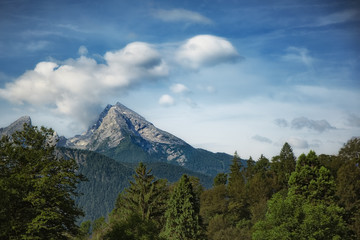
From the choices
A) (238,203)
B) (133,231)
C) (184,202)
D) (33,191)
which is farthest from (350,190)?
(33,191)

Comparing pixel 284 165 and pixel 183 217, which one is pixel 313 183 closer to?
pixel 183 217

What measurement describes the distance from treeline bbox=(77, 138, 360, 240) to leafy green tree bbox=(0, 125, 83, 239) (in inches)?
214

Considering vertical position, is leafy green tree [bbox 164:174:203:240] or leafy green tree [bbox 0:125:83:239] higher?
leafy green tree [bbox 0:125:83:239]

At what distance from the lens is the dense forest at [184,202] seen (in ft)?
115

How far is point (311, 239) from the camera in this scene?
1779 inches

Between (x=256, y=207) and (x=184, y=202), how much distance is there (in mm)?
30168

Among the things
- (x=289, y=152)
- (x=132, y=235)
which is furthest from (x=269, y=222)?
(x=289, y=152)

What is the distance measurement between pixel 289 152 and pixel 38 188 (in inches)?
4080

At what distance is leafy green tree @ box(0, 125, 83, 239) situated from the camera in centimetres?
3319

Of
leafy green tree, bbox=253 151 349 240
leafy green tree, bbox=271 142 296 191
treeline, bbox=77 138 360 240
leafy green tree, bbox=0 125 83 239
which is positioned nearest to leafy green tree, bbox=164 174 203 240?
treeline, bbox=77 138 360 240

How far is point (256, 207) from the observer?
8862 centimetres

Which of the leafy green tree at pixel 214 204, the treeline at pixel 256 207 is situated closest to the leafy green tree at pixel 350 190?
the treeline at pixel 256 207

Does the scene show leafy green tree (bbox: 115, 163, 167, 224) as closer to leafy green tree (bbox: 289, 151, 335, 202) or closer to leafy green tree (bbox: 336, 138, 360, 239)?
leafy green tree (bbox: 289, 151, 335, 202)

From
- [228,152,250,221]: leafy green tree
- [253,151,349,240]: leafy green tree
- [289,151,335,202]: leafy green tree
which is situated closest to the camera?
[253,151,349,240]: leafy green tree
